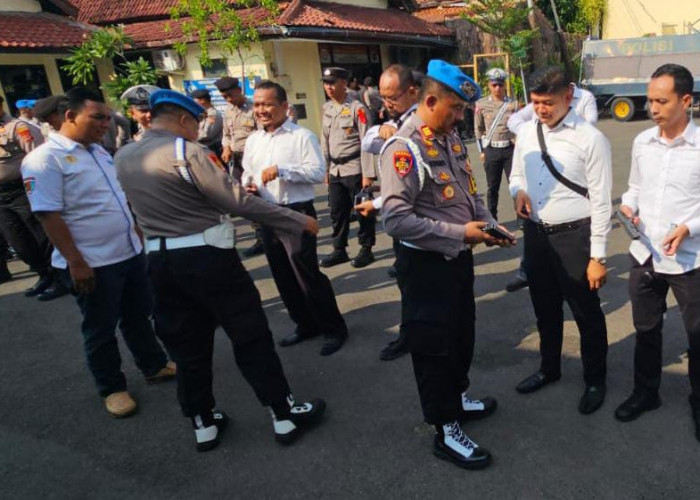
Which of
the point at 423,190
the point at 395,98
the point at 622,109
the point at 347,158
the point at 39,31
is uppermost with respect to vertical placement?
the point at 39,31

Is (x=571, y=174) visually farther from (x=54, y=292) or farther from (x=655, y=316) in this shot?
(x=54, y=292)

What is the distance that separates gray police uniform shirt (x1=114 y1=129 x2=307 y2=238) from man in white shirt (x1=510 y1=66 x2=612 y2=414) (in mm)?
1449

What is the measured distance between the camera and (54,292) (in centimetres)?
546

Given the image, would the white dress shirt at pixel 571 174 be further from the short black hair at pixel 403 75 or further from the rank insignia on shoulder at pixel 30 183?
the rank insignia on shoulder at pixel 30 183

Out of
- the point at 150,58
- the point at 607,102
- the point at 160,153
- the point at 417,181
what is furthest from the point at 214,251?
the point at 607,102

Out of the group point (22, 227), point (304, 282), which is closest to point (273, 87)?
point (304, 282)

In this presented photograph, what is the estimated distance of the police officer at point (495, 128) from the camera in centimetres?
555

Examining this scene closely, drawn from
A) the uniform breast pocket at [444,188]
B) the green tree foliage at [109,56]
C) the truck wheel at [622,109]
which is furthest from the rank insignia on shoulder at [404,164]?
the truck wheel at [622,109]

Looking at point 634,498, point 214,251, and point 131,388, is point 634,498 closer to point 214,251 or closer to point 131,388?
point 214,251

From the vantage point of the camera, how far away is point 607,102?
16.4m

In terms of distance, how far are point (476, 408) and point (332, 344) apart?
4.11ft

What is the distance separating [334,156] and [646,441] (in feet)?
12.4

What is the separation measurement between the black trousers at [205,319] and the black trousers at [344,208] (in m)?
2.85

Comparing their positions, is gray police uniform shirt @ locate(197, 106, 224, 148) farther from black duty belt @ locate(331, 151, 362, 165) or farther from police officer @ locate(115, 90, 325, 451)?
police officer @ locate(115, 90, 325, 451)
